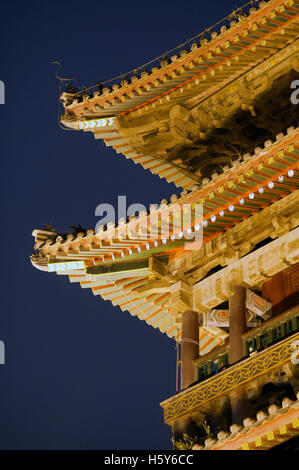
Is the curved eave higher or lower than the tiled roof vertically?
higher

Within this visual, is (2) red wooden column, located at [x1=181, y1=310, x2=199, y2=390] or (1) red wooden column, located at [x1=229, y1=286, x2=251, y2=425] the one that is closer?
(1) red wooden column, located at [x1=229, y1=286, x2=251, y2=425]

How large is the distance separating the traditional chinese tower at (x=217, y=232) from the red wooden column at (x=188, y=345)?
0.07ft

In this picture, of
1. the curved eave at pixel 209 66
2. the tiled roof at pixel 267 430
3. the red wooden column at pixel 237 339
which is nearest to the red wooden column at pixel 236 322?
the red wooden column at pixel 237 339

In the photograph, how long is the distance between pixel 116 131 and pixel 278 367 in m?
6.81

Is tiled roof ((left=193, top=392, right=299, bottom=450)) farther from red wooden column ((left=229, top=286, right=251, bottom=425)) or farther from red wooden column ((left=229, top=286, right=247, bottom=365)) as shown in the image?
red wooden column ((left=229, top=286, right=247, bottom=365))

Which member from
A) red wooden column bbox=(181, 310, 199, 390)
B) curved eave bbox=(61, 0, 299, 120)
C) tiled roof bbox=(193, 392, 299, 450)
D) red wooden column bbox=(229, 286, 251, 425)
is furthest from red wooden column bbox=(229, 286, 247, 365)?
curved eave bbox=(61, 0, 299, 120)

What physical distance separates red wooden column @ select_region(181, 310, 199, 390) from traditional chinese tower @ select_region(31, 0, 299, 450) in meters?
0.02

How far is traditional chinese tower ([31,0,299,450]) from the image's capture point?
17234mm

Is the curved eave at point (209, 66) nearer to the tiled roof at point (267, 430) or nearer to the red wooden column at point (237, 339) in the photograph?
the red wooden column at point (237, 339)

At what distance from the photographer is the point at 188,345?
18875mm

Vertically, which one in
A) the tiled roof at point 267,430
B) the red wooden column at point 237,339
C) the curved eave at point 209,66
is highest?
the curved eave at point 209,66

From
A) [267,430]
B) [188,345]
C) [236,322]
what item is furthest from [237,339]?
[267,430]

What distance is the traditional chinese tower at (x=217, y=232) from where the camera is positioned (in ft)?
56.5
